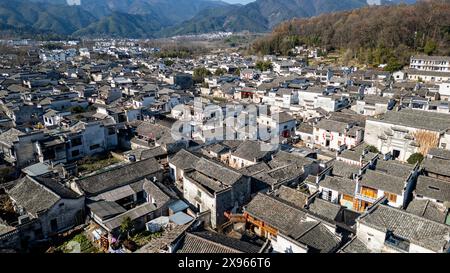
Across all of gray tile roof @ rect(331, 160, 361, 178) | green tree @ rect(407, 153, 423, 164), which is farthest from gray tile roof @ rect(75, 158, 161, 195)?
green tree @ rect(407, 153, 423, 164)

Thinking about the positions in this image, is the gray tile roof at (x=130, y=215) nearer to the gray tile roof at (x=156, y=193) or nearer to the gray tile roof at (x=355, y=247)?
the gray tile roof at (x=156, y=193)

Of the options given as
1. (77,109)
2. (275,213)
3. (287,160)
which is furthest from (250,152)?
(77,109)

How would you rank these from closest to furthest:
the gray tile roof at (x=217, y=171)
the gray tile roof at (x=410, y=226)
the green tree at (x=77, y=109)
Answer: the gray tile roof at (x=410, y=226)
the gray tile roof at (x=217, y=171)
the green tree at (x=77, y=109)

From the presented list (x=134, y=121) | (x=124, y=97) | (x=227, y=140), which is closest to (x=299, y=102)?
(x=227, y=140)

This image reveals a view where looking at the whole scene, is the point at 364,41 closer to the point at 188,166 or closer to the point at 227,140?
the point at 227,140

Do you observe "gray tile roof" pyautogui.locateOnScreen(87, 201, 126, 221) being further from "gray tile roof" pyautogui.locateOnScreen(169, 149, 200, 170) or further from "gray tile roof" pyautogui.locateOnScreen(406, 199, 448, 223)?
"gray tile roof" pyautogui.locateOnScreen(406, 199, 448, 223)

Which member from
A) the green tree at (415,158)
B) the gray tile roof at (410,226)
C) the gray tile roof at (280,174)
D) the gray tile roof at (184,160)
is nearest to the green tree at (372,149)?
the green tree at (415,158)
